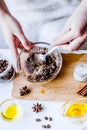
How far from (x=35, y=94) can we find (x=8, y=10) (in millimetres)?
305

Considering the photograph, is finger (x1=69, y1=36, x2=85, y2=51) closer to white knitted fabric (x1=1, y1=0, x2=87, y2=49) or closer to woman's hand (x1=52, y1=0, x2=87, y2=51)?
woman's hand (x1=52, y1=0, x2=87, y2=51)

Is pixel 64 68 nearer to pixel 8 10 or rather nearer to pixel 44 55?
pixel 44 55

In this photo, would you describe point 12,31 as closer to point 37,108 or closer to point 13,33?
point 13,33

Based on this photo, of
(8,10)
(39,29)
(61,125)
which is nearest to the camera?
(61,125)

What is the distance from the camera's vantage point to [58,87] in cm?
152

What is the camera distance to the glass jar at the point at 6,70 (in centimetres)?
153

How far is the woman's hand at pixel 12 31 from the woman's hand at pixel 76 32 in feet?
0.36

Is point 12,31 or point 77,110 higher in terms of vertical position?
point 12,31

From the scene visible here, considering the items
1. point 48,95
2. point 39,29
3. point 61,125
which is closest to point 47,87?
→ point 48,95

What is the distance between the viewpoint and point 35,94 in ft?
4.97

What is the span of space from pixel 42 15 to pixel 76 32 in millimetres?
224

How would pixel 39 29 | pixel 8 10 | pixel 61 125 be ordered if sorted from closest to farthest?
pixel 61 125 → pixel 8 10 → pixel 39 29

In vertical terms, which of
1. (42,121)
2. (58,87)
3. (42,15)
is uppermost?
(42,15)

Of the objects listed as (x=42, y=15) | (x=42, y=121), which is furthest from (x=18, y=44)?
(x=42, y=121)
